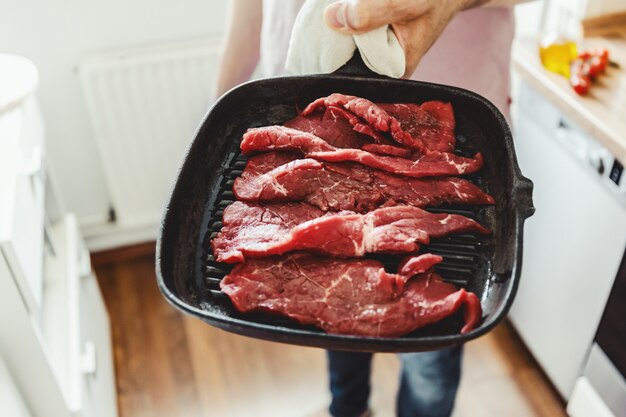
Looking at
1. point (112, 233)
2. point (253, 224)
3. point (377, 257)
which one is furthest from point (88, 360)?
Answer: point (377, 257)

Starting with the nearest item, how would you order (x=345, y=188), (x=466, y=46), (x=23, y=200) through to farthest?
(x=345, y=188) → (x=466, y=46) → (x=23, y=200)

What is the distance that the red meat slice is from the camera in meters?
0.96

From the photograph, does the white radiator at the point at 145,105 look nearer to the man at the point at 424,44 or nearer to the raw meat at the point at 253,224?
the man at the point at 424,44

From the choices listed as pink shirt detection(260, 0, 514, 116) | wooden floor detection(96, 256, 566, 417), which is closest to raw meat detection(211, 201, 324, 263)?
pink shirt detection(260, 0, 514, 116)

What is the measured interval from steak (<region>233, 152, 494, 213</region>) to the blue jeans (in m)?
0.50

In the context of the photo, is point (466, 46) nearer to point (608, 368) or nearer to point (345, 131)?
point (345, 131)

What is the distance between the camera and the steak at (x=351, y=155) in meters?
0.92

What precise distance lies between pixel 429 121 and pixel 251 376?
1.12 metres

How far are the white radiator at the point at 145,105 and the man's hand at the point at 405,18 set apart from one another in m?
0.99

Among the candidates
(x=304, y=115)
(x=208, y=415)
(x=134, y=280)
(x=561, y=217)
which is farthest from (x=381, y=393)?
(x=304, y=115)

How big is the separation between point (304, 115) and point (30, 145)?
0.84 meters

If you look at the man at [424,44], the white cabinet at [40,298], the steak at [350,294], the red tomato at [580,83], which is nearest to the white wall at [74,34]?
the white cabinet at [40,298]

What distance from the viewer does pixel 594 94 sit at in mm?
1361

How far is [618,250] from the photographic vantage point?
1342 millimetres
